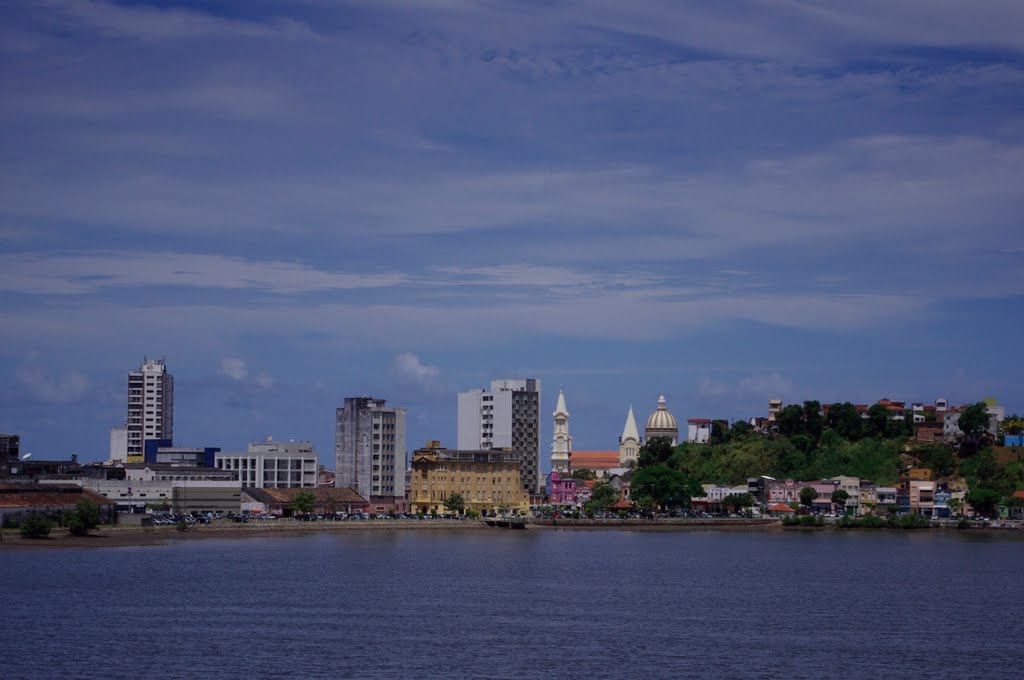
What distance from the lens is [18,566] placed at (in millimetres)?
98000

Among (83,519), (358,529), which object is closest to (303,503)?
(358,529)

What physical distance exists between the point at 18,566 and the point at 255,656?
44655 mm

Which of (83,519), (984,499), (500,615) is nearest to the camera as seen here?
(500,615)

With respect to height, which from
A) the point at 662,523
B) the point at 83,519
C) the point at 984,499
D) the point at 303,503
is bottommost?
the point at 662,523

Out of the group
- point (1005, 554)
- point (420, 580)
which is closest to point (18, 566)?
point (420, 580)

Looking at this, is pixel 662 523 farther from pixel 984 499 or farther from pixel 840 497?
pixel 984 499

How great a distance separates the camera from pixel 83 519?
129 m

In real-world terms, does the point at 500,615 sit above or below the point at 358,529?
below

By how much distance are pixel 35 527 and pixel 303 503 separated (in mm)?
64234

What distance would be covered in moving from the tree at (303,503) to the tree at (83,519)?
5273 centimetres

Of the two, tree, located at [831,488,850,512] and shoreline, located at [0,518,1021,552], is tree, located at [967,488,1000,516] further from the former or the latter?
tree, located at [831,488,850,512]

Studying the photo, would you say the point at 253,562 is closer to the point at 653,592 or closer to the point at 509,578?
the point at 509,578

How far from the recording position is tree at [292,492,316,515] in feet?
603

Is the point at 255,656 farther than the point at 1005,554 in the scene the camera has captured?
No
